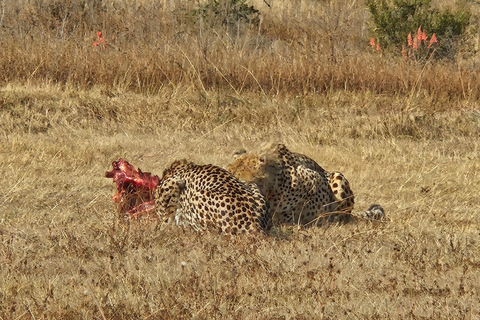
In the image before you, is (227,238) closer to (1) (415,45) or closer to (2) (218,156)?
(2) (218,156)

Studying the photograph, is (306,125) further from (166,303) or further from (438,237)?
→ (166,303)

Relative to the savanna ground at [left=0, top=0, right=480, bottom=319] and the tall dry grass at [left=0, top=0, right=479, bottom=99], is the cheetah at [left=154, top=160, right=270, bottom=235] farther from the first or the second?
the tall dry grass at [left=0, top=0, right=479, bottom=99]

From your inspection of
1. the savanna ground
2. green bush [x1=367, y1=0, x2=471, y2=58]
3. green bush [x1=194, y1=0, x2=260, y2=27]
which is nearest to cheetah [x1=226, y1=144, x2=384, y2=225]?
the savanna ground

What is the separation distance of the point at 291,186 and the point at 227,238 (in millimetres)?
859

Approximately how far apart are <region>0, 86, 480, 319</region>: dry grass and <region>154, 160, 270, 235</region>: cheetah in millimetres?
132

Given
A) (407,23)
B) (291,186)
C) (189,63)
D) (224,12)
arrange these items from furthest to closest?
(407,23)
(224,12)
(189,63)
(291,186)

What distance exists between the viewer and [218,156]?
9234 mm

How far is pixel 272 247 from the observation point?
17.0 feet

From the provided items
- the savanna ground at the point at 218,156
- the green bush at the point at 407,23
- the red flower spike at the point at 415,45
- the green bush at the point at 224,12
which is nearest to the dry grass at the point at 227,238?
the savanna ground at the point at 218,156

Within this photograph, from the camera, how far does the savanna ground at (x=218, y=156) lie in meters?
4.52

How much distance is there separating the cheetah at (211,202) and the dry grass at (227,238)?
0.43ft

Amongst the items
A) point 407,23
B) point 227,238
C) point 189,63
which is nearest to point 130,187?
point 227,238

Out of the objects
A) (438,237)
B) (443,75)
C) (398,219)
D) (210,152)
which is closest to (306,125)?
(210,152)

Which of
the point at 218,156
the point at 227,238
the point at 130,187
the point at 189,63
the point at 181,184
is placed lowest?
the point at 218,156
